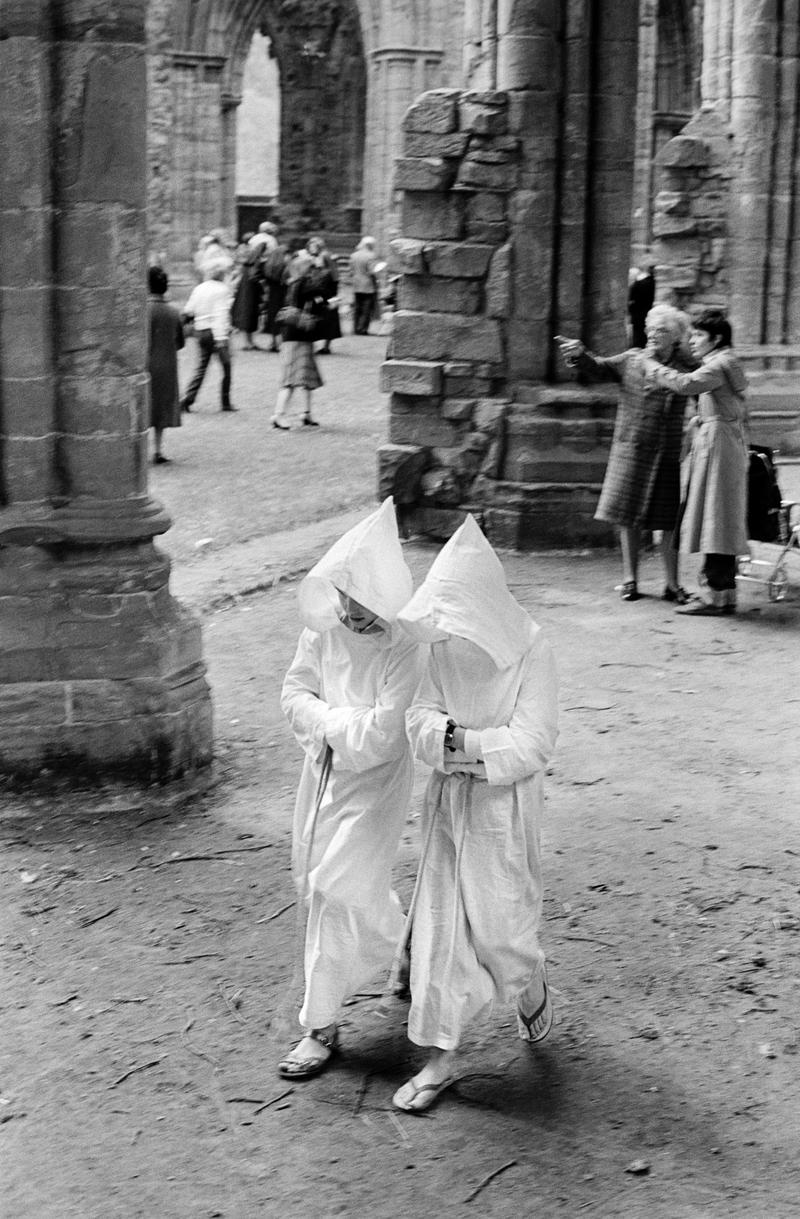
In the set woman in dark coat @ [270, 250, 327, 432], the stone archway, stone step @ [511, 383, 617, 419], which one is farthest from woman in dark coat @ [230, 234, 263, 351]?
stone step @ [511, 383, 617, 419]

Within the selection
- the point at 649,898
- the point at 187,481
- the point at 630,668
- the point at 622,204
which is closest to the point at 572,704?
the point at 630,668

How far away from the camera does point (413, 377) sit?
39.1 feet

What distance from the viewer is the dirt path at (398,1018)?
13.5 ft

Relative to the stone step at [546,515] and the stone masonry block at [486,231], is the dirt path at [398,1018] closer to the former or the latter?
the stone step at [546,515]

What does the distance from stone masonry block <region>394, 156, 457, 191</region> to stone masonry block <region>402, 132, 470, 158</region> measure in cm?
4

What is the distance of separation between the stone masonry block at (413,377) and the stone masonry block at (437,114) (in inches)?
59.0

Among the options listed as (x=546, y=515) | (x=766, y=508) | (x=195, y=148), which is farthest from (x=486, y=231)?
(x=195, y=148)

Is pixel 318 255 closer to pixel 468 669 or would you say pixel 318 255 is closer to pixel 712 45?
pixel 712 45

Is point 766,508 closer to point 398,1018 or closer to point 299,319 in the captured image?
point 398,1018

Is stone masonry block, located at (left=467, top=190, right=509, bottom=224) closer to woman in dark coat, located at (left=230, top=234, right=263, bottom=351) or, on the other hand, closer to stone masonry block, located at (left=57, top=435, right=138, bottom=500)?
stone masonry block, located at (left=57, top=435, right=138, bottom=500)

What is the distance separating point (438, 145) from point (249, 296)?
14825 mm

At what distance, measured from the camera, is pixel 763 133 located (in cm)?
1569

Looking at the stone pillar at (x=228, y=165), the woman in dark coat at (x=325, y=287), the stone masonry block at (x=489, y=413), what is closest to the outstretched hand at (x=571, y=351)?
the stone masonry block at (x=489, y=413)

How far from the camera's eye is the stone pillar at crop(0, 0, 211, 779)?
6648 millimetres
